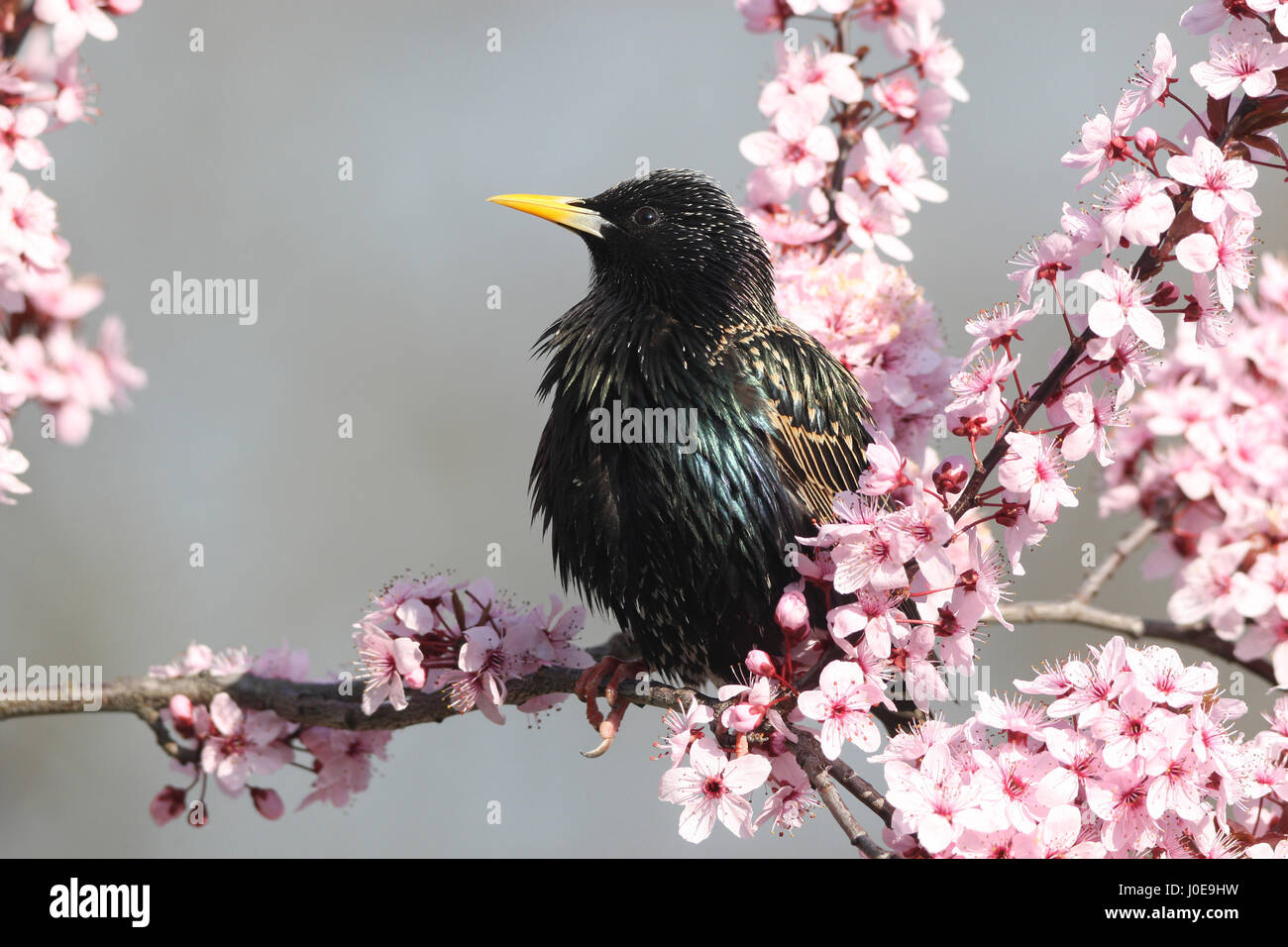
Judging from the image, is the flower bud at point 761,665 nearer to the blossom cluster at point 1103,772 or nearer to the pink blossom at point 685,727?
the pink blossom at point 685,727

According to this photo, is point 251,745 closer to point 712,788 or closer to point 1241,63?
point 712,788

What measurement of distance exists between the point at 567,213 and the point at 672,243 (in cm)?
27

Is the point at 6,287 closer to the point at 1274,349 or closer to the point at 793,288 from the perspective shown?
the point at 1274,349

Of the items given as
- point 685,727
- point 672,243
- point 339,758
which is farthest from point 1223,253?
point 339,758

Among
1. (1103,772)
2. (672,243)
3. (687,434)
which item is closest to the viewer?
(1103,772)

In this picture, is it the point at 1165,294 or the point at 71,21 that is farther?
the point at 1165,294

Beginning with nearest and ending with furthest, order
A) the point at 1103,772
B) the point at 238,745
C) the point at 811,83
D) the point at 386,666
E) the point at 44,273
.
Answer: the point at 44,273
the point at 1103,772
the point at 386,666
the point at 238,745
the point at 811,83

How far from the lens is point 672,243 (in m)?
2.97

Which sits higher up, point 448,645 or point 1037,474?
point 1037,474

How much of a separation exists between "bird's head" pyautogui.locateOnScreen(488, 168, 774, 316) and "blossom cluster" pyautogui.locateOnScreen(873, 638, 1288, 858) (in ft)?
4.27

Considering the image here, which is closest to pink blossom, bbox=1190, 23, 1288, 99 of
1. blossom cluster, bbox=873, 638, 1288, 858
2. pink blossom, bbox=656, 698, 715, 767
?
blossom cluster, bbox=873, 638, 1288, 858

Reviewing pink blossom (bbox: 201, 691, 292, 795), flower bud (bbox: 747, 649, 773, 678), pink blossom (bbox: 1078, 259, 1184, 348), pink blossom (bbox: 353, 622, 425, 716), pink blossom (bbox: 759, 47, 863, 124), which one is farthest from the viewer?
pink blossom (bbox: 759, 47, 863, 124)

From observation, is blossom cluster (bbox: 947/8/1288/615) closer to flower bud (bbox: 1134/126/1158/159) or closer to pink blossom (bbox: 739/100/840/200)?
flower bud (bbox: 1134/126/1158/159)

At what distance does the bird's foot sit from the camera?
2.51m
